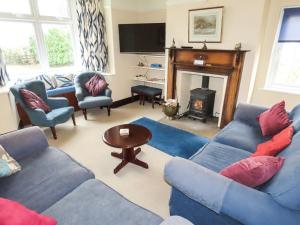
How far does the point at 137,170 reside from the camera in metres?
2.41

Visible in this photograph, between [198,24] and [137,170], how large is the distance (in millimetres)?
2646

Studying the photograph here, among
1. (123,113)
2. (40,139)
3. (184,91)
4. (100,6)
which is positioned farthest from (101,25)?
(40,139)

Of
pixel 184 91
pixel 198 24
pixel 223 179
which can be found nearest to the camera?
pixel 223 179

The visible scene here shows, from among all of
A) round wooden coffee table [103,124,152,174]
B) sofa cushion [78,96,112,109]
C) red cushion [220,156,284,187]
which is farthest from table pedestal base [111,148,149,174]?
sofa cushion [78,96,112,109]

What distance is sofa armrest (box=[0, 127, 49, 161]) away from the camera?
1766 mm

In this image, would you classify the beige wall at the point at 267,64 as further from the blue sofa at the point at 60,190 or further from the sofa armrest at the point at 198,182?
the blue sofa at the point at 60,190

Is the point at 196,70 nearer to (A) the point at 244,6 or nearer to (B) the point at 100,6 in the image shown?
(A) the point at 244,6

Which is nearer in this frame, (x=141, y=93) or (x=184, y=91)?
(x=184, y=91)

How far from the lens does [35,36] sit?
389 cm

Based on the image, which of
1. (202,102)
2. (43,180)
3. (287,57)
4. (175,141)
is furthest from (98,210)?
(287,57)

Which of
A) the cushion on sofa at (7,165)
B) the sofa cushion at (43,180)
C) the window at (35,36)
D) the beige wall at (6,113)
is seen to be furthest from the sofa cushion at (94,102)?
the cushion on sofa at (7,165)

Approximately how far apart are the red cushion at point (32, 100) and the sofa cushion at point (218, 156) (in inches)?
99.5

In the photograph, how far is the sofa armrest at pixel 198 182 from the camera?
1.21 metres

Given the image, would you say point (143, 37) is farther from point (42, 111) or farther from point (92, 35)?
point (42, 111)
